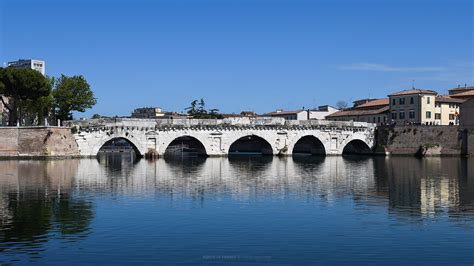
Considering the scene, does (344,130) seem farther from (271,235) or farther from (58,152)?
(271,235)

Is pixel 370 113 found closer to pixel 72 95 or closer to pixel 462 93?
pixel 462 93

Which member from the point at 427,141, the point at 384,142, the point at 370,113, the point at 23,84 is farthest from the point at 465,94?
the point at 23,84

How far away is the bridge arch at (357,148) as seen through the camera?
279ft

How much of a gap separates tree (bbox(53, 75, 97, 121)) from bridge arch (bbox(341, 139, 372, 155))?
117 ft

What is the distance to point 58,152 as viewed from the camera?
65250mm

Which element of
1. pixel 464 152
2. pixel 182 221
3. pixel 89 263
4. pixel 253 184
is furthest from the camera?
pixel 464 152

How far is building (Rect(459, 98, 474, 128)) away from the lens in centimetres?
8288

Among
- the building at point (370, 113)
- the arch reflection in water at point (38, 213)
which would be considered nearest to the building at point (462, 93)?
the building at point (370, 113)

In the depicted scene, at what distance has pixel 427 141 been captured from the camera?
7994cm

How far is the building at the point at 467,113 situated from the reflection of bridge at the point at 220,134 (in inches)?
498

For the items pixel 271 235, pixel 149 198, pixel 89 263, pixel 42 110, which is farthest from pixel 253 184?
pixel 42 110

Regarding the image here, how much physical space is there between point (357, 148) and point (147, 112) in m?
95.4

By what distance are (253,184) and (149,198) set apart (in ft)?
31.0

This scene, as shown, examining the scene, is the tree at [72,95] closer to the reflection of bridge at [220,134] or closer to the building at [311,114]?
the reflection of bridge at [220,134]
